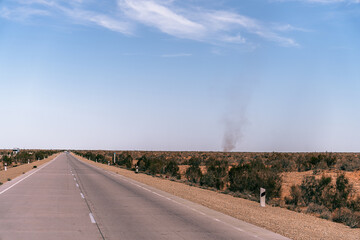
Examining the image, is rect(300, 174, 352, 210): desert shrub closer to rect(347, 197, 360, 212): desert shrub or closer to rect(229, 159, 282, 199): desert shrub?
rect(347, 197, 360, 212): desert shrub

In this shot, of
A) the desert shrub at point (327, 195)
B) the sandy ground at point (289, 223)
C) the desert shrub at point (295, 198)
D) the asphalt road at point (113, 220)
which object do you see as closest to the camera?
the asphalt road at point (113, 220)

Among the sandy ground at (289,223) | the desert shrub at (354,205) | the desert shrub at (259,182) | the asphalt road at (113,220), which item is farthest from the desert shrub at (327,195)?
the asphalt road at (113,220)

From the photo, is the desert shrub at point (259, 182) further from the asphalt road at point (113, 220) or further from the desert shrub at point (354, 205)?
the asphalt road at point (113, 220)

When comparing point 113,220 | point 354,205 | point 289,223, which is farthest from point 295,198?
point 113,220

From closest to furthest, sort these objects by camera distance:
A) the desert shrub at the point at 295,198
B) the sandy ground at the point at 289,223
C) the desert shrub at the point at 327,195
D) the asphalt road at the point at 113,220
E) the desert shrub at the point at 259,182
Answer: the asphalt road at the point at 113,220 → the sandy ground at the point at 289,223 → the desert shrub at the point at 327,195 → the desert shrub at the point at 295,198 → the desert shrub at the point at 259,182

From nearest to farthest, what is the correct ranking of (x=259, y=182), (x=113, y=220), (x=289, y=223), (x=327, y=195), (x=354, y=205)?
(x=113, y=220) < (x=289, y=223) < (x=354, y=205) < (x=327, y=195) < (x=259, y=182)

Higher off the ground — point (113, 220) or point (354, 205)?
point (113, 220)

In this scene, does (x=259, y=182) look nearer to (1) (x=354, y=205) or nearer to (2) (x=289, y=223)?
(1) (x=354, y=205)

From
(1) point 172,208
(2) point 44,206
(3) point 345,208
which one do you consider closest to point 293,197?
(3) point 345,208

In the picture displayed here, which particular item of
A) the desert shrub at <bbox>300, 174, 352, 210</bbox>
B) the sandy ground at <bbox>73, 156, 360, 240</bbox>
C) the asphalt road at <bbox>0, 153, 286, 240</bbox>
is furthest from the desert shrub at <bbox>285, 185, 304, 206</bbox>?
the asphalt road at <bbox>0, 153, 286, 240</bbox>

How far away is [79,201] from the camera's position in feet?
57.7

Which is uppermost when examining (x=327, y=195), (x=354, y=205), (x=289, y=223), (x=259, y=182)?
(x=259, y=182)

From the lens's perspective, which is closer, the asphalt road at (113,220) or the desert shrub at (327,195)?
the asphalt road at (113,220)

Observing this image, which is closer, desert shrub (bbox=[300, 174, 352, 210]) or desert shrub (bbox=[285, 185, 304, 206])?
desert shrub (bbox=[300, 174, 352, 210])
